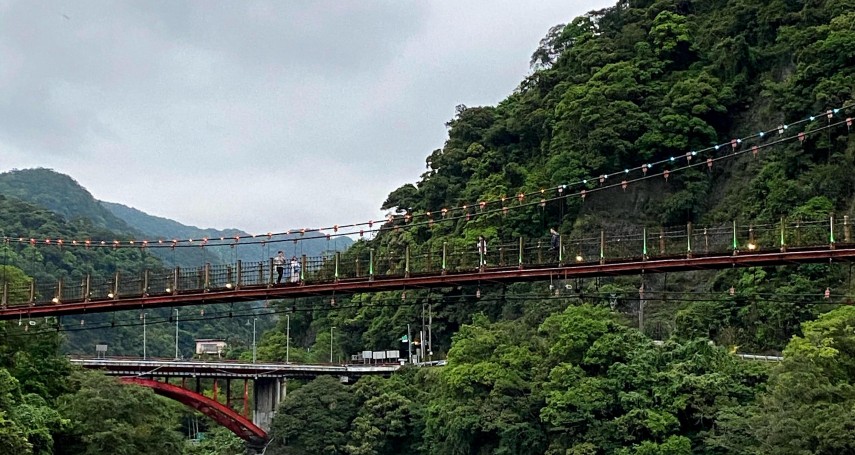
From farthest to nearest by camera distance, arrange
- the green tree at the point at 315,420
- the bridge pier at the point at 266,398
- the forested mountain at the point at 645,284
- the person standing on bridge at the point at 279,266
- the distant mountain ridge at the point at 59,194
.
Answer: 1. the distant mountain ridge at the point at 59,194
2. the bridge pier at the point at 266,398
3. the green tree at the point at 315,420
4. the forested mountain at the point at 645,284
5. the person standing on bridge at the point at 279,266

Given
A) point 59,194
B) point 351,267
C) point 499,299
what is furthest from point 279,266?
point 59,194

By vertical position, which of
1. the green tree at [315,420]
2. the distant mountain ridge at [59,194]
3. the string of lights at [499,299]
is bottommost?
the green tree at [315,420]

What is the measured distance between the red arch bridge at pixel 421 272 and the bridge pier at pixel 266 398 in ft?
60.0

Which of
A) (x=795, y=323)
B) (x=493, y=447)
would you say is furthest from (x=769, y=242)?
(x=493, y=447)

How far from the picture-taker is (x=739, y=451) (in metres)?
24.6

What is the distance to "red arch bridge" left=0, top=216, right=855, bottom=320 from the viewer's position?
62.1ft

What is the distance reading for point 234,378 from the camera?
130ft

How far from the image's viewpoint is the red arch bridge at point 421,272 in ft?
62.1

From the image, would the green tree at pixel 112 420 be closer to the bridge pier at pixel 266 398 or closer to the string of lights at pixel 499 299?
the string of lights at pixel 499 299

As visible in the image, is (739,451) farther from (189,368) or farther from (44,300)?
(189,368)

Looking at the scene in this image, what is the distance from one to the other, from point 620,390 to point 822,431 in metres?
8.06

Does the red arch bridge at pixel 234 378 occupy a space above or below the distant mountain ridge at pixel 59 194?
below

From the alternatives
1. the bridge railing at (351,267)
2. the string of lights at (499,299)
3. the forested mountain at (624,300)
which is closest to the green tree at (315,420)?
the forested mountain at (624,300)

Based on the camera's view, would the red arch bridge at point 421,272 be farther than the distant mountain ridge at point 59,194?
No
